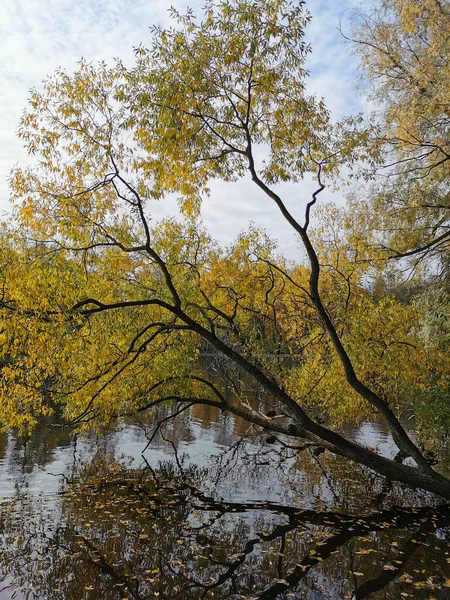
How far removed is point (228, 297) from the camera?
44.0 ft

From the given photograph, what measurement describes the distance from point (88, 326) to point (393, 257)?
27.9ft

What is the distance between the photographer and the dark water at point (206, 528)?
637 centimetres

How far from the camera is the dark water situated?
6.37m

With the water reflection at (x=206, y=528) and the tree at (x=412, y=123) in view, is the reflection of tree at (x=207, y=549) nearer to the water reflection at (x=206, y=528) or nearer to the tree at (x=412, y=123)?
the water reflection at (x=206, y=528)

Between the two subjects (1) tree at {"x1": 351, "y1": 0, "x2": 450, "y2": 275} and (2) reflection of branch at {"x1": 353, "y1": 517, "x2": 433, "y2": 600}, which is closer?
(2) reflection of branch at {"x1": 353, "y1": 517, "x2": 433, "y2": 600}

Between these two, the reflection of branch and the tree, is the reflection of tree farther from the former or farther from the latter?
the tree

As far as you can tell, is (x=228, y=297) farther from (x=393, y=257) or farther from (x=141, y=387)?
(x=393, y=257)

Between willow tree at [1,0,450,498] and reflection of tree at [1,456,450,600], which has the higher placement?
willow tree at [1,0,450,498]

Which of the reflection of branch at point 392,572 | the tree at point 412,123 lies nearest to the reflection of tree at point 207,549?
the reflection of branch at point 392,572

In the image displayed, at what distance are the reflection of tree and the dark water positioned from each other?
2cm

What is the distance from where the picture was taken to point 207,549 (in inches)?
296

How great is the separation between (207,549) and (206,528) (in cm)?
93

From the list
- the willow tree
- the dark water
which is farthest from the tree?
the dark water

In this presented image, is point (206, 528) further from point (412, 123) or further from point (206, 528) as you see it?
point (412, 123)
